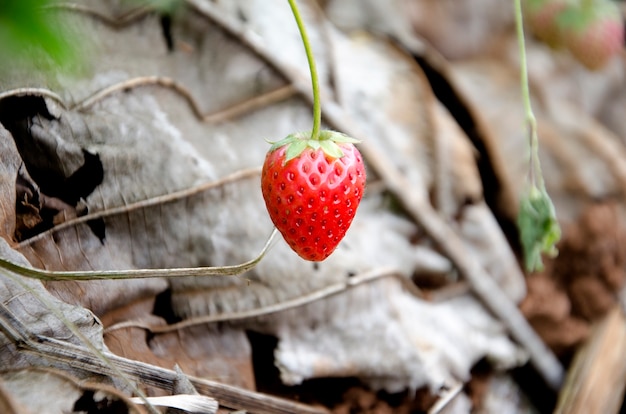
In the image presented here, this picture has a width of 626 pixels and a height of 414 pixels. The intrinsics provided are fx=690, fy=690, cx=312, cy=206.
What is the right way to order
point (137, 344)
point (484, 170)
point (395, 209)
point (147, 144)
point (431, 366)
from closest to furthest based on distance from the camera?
point (137, 344) → point (147, 144) → point (431, 366) → point (395, 209) → point (484, 170)

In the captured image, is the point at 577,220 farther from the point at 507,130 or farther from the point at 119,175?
the point at 119,175

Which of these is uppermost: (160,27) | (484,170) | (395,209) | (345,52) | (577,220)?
(160,27)

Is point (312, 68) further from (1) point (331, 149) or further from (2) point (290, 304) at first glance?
(2) point (290, 304)

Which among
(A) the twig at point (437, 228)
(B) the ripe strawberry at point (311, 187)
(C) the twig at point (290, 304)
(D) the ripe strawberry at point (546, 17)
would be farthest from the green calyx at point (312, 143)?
(D) the ripe strawberry at point (546, 17)

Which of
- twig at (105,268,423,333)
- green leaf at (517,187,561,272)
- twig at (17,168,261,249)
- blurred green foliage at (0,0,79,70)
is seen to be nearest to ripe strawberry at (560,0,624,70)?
green leaf at (517,187,561,272)

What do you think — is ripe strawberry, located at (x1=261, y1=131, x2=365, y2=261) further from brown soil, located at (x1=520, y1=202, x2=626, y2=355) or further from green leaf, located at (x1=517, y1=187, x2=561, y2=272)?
brown soil, located at (x1=520, y1=202, x2=626, y2=355)

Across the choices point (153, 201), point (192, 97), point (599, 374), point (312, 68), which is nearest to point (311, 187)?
point (312, 68)

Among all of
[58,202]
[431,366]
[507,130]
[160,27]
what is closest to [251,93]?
[160,27]

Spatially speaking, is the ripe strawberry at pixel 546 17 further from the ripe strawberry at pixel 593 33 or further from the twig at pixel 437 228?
the twig at pixel 437 228
